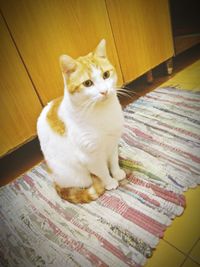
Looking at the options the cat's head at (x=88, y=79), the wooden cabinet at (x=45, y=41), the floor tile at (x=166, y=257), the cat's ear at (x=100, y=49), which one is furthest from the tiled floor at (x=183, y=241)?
the wooden cabinet at (x=45, y=41)

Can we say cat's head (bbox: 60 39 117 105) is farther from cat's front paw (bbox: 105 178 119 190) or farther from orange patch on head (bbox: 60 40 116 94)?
cat's front paw (bbox: 105 178 119 190)

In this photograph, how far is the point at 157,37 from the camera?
1.60m

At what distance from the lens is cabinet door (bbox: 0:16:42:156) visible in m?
1.03

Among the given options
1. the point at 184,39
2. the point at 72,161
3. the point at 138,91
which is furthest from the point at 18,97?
the point at 184,39

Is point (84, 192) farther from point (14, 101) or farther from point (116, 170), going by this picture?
point (14, 101)

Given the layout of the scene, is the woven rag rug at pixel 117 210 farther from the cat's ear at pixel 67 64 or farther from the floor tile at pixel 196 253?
the cat's ear at pixel 67 64

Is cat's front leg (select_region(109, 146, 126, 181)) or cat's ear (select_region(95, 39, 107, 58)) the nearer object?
cat's ear (select_region(95, 39, 107, 58))

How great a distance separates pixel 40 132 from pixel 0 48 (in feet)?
1.56

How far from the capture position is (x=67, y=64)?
72 centimetres

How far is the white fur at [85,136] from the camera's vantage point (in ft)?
2.36

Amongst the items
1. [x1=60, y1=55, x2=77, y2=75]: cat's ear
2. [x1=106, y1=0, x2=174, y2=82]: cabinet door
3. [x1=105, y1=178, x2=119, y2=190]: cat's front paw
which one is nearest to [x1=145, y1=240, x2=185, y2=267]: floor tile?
[x1=105, y1=178, x2=119, y2=190]: cat's front paw

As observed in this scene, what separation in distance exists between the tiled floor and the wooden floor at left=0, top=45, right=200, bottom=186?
0.91m

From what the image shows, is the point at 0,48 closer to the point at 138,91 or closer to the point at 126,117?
the point at 126,117

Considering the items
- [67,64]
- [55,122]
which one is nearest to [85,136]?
[55,122]
